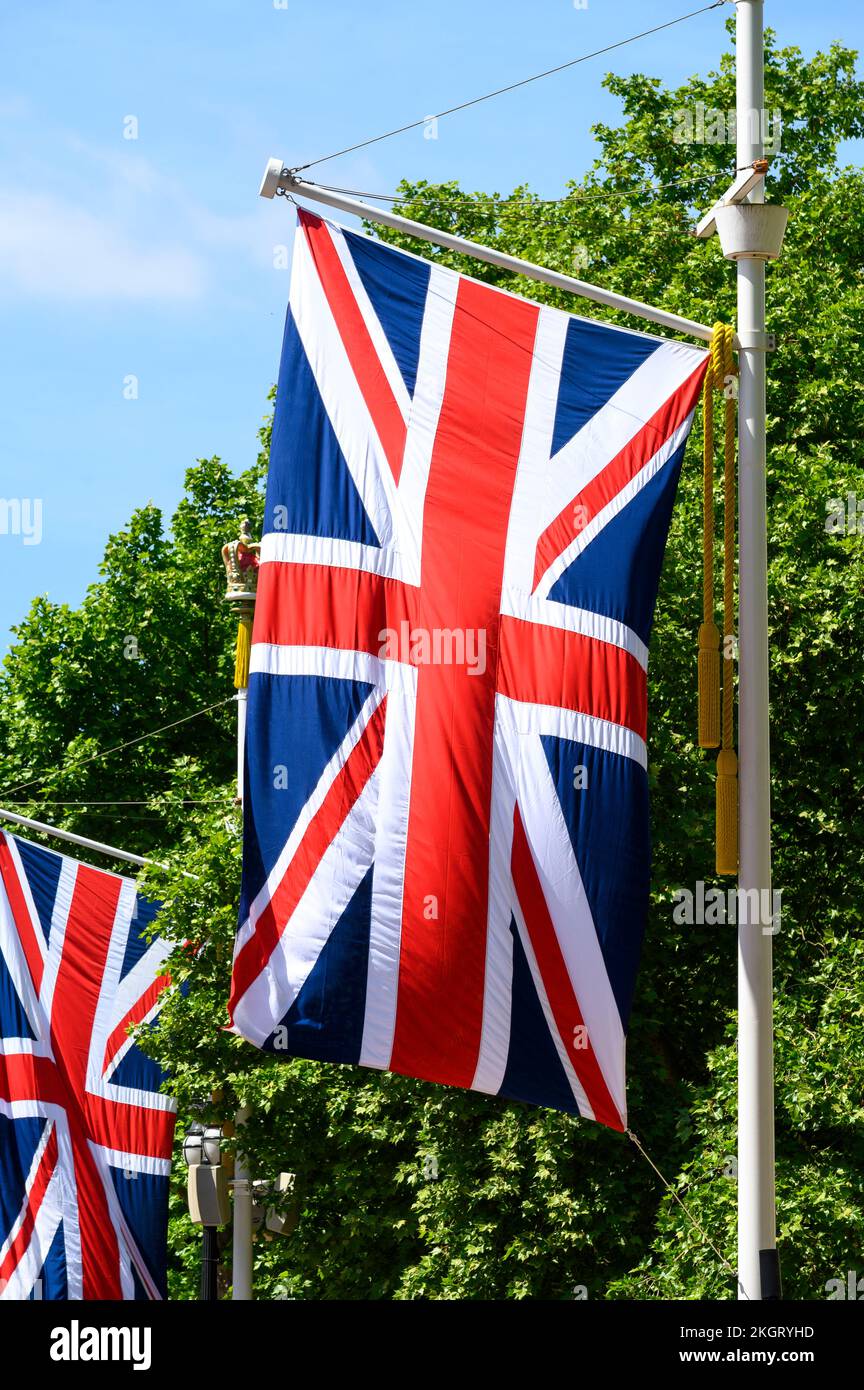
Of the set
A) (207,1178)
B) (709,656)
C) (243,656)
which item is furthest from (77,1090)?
(709,656)

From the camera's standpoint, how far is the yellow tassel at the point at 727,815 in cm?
790

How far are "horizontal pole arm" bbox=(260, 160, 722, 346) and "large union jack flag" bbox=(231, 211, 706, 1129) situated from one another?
0.24 meters

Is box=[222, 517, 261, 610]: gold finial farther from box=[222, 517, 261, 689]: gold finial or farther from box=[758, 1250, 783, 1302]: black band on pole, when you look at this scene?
box=[758, 1250, 783, 1302]: black band on pole

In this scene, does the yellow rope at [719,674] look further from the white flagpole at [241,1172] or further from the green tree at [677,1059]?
the white flagpole at [241,1172]

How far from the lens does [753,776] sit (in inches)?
312

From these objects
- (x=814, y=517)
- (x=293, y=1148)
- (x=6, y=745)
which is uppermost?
(x=6, y=745)

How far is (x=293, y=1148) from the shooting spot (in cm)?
1596

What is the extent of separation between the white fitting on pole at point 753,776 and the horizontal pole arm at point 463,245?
338mm

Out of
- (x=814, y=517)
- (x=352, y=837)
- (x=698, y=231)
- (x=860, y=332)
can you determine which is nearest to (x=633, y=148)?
(x=860, y=332)

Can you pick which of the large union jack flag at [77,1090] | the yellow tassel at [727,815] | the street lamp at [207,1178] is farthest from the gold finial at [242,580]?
the yellow tassel at [727,815]

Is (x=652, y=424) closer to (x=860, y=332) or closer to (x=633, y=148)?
(x=860, y=332)

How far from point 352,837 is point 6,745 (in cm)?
2317

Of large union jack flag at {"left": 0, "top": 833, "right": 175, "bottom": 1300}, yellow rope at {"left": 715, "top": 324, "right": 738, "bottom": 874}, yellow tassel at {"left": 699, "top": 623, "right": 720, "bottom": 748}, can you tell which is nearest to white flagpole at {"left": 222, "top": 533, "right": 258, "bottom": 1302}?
large union jack flag at {"left": 0, "top": 833, "right": 175, "bottom": 1300}

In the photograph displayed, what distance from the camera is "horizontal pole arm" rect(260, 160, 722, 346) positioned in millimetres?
8258
